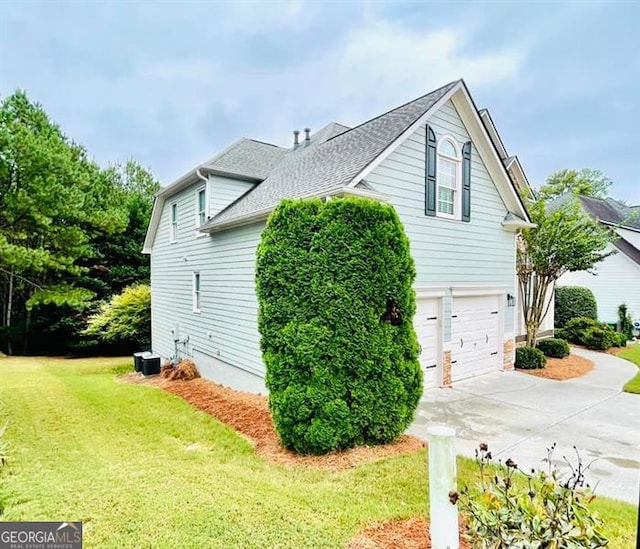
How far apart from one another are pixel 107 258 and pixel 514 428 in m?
22.3

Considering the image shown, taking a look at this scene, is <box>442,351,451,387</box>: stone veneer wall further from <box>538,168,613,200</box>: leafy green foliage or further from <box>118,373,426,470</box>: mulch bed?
<box>538,168,613,200</box>: leafy green foliage

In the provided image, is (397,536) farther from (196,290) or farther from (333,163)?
(196,290)

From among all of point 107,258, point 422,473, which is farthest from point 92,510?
point 107,258

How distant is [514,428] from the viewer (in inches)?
253

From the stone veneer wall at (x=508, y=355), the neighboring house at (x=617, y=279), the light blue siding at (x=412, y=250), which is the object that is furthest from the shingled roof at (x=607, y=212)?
the light blue siding at (x=412, y=250)

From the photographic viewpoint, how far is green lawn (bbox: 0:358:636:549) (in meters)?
3.24

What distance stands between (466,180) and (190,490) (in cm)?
887

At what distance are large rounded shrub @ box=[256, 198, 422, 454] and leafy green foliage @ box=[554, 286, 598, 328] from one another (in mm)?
15383

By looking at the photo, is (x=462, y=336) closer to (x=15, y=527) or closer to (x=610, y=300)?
(x=15, y=527)

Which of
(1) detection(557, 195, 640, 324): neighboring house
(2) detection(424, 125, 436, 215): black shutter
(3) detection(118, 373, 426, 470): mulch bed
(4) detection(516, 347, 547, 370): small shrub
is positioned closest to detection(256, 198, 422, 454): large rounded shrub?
(3) detection(118, 373, 426, 470): mulch bed

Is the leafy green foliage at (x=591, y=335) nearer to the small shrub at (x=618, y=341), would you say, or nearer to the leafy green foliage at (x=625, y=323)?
the small shrub at (x=618, y=341)

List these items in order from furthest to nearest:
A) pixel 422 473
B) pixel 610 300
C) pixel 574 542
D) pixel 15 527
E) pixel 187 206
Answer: pixel 610 300 < pixel 187 206 < pixel 422 473 < pixel 15 527 < pixel 574 542

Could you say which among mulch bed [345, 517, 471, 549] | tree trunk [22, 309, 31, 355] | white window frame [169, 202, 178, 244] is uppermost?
white window frame [169, 202, 178, 244]

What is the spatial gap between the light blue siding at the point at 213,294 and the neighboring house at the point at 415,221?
41mm
